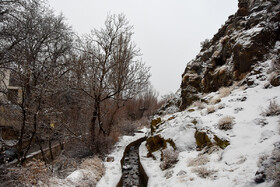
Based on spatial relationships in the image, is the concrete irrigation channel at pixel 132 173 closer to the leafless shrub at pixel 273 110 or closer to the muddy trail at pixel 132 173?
the muddy trail at pixel 132 173

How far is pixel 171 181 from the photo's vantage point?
420 centimetres

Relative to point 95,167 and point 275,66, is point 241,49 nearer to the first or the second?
point 275,66

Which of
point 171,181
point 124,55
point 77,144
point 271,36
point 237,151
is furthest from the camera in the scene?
point 124,55

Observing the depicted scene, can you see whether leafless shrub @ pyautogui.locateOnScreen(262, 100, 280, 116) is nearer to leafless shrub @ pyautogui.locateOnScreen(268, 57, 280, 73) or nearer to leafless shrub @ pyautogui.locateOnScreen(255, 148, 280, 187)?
leafless shrub @ pyautogui.locateOnScreen(255, 148, 280, 187)

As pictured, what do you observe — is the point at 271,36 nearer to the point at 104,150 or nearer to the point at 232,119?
the point at 232,119

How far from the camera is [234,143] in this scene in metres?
4.12

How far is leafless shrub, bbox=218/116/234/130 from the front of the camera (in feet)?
16.0

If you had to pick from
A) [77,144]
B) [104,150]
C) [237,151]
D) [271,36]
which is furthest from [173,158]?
[271,36]

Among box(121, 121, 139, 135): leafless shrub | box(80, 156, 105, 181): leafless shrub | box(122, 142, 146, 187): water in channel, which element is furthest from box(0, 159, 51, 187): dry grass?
box(121, 121, 139, 135): leafless shrub

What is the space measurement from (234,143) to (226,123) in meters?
0.98

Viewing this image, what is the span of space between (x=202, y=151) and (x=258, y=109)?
7.19 feet

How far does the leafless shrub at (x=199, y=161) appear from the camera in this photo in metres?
4.29

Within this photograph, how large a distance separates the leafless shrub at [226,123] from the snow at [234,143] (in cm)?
12

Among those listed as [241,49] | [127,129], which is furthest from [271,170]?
[127,129]
